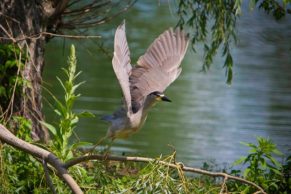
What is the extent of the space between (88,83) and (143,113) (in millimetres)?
7817

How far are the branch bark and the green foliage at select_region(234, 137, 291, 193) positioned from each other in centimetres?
219

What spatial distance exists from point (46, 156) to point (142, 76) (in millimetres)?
723

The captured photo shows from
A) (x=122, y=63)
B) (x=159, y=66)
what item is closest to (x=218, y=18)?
(x=159, y=66)

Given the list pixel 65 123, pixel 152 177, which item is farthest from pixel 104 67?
pixel 152 177

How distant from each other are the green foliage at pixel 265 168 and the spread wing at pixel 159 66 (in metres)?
1.55

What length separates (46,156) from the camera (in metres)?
5.05

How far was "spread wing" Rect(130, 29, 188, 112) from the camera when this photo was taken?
523 cm

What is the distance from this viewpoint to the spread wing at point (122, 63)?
4853 millimetres

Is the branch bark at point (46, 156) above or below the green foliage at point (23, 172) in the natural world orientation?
above


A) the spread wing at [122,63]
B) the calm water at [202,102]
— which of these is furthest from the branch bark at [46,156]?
the calm water at [202,102]

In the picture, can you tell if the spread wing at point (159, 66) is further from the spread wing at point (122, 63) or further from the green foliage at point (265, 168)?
the green foliage at point (265, 168)

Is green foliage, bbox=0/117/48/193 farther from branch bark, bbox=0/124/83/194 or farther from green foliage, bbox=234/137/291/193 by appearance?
green foliage, bbox=234/137/291/193

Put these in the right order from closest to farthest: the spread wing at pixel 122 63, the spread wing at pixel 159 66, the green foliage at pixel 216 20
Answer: the spread wing at pixel 122 63 < the spread wing at pixel 159 66 < the green foliage at pixel 216 20

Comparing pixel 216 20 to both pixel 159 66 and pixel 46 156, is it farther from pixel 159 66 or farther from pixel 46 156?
pixel 46 156
